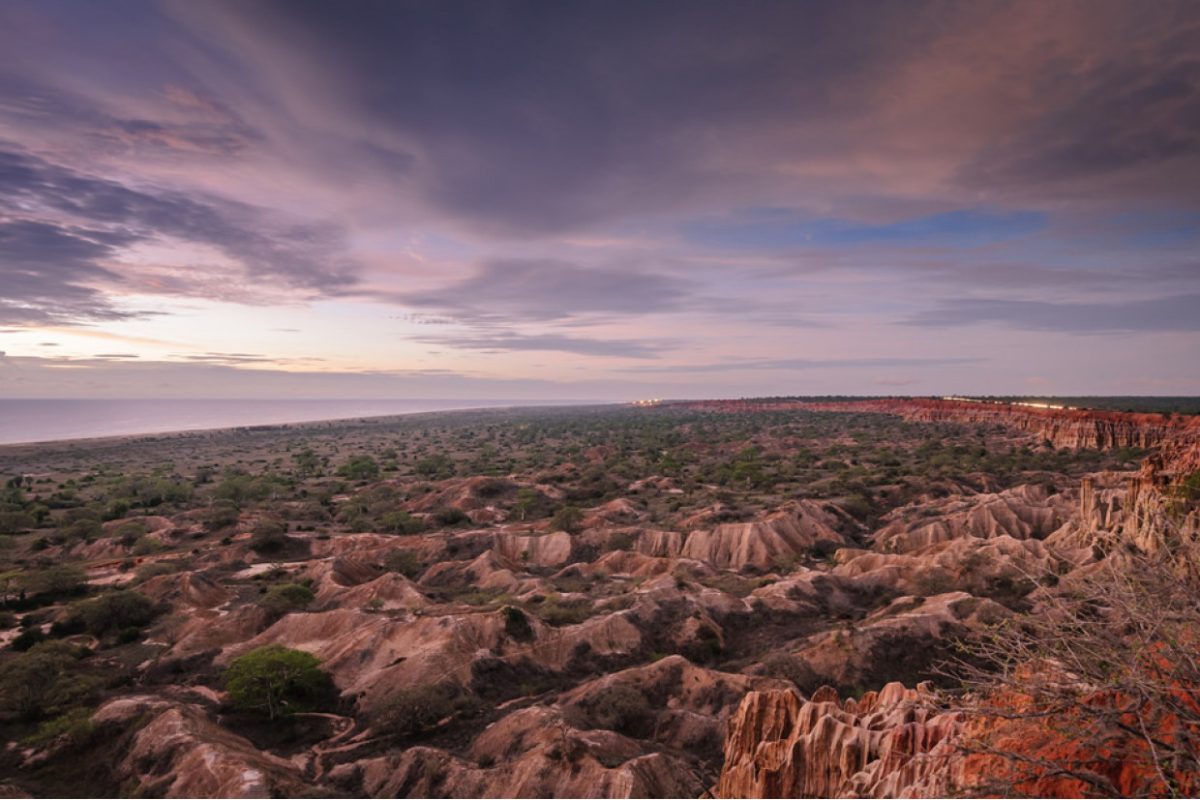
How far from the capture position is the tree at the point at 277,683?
32.3m

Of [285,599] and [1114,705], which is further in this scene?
[285,599]

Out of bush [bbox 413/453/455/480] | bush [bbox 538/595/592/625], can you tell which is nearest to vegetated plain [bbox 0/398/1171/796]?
bush [bbox 538/595/592/625]

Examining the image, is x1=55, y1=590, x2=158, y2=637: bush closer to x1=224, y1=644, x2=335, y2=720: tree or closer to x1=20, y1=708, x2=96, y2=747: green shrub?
x1=20, y1=708, x2=96, y2=747: green shrub

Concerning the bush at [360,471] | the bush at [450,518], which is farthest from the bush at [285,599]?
the bush at [360,471]

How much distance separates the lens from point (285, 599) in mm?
45562

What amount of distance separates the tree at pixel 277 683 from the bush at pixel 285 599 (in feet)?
31.6

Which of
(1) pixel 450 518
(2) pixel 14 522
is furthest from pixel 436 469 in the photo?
(2) pixel 14 522

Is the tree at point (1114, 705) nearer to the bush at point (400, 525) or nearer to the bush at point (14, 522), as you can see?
the bush at point (400, 525)

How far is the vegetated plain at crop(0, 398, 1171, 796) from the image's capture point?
91.0 feet

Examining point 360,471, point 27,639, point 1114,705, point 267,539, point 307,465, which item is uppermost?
point 1114,705

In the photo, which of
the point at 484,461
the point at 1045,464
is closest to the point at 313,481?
the point at 484,461

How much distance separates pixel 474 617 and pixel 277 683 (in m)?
11.5

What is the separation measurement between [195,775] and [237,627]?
20.6 m

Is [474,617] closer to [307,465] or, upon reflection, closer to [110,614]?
[110,614]
